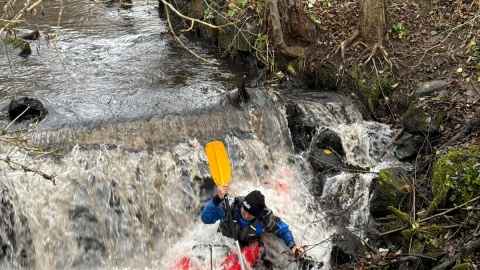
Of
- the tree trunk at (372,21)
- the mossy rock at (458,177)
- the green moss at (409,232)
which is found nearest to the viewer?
the green moss at (409,232)

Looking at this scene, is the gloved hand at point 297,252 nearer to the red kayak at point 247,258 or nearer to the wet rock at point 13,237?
the red kayak at point 247,258

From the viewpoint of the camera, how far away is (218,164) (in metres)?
4.91

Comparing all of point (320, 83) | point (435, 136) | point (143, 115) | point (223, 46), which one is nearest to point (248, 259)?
point (143, 115)

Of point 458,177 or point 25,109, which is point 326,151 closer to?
point 458,177

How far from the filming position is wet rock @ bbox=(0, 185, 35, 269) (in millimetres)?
4930

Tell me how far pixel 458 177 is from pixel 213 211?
2.29 meters

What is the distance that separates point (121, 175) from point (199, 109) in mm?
1355

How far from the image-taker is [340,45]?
695 centimetres

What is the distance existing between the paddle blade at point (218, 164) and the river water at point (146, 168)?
0.70m

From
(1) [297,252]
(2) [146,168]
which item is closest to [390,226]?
(1) [297,252]

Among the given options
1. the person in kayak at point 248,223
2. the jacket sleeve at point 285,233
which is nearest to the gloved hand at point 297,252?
the person in kayak at point 248,223

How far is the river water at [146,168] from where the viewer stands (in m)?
5.06

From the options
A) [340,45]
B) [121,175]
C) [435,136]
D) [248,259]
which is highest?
[340,45]

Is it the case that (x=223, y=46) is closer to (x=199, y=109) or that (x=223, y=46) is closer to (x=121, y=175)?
(x=199, y=109)
